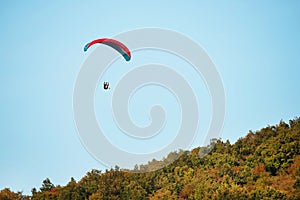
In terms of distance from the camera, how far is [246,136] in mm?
82625

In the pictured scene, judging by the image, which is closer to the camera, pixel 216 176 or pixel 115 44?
pixel 115 44

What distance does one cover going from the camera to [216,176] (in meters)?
73.2

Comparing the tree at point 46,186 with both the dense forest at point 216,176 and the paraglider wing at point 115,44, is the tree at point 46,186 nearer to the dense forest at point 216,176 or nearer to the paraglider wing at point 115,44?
the dense forest at point 216,176

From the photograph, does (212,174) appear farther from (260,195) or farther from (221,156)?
(260,195)

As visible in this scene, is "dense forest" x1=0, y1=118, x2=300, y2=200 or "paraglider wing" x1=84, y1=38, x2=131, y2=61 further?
"dense forest" x1=0, y1=118, x2=300, y2=200

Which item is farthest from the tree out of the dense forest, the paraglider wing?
the paraglider wing

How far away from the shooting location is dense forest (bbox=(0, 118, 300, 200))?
65.8 m

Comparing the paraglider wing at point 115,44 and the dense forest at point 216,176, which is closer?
the paraglider wing at point 115,44

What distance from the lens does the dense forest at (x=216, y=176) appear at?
216 ft

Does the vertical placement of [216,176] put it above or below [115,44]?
below

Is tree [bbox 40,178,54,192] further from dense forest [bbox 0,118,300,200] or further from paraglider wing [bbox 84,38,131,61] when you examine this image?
paraglider wing [bbox 84,38,131,61]

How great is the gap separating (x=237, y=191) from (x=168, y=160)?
78.5ft

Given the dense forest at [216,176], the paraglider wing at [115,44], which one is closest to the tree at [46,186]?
the dense forest at [216,176]

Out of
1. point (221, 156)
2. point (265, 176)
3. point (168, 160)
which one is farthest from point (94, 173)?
point (265, 176)
